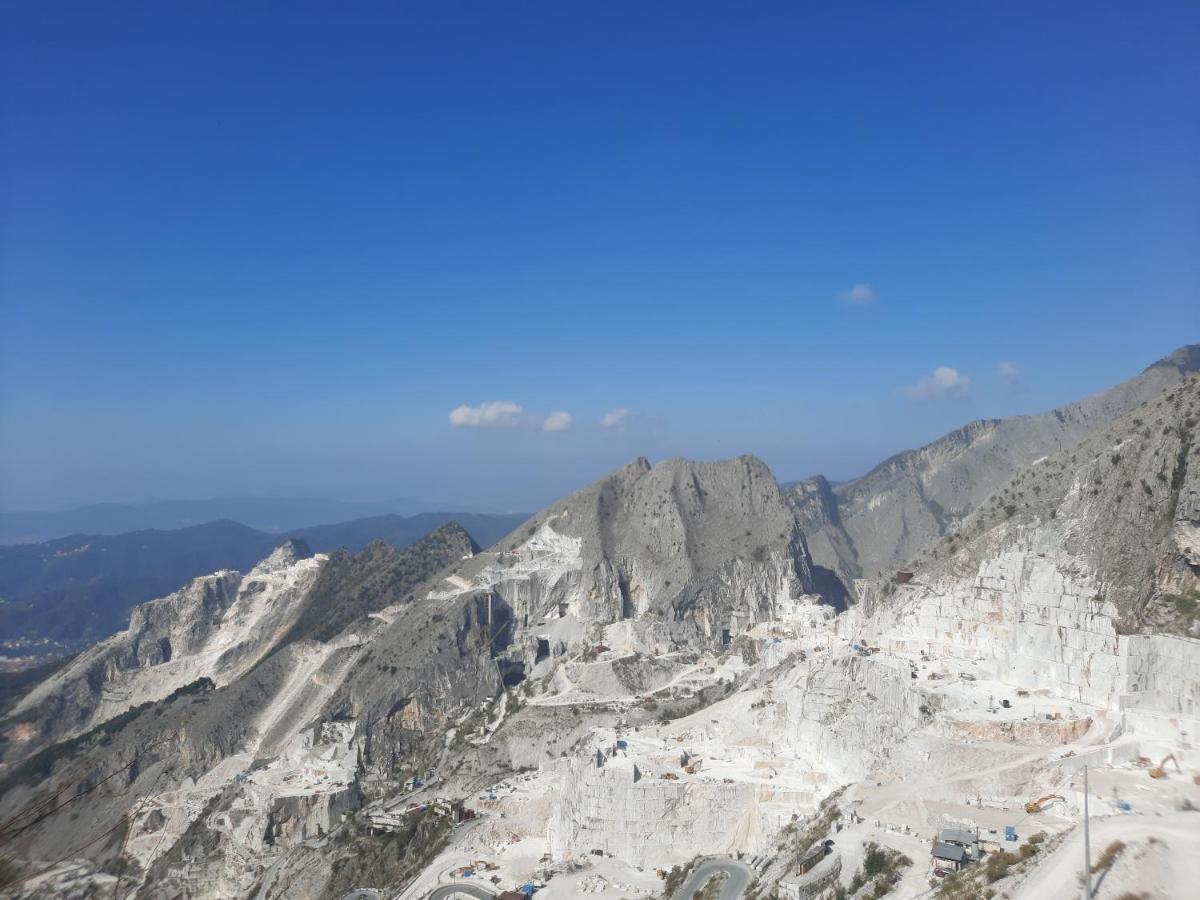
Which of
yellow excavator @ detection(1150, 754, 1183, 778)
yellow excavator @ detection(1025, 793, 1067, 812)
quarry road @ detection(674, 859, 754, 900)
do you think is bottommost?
quarry road @ detection(674, 859, 754, 900)

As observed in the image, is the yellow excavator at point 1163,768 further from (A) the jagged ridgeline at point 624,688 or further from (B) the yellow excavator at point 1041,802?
(B) the yellow excavator at point 1041,802

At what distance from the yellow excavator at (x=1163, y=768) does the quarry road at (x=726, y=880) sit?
20.8 meters

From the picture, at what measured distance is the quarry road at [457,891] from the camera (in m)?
57.1

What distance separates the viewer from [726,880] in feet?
159

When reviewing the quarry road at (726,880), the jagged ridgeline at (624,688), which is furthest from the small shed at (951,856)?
the quarry road at (726,880)

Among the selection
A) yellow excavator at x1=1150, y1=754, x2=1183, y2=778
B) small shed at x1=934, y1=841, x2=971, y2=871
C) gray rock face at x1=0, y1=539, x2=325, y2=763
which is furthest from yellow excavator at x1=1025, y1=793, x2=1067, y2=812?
gray rock face at x1=0, y1=539, x2=325, y2=763

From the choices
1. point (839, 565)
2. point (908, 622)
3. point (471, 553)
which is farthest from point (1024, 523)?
point (839, 565)

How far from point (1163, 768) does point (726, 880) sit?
22.8 metres

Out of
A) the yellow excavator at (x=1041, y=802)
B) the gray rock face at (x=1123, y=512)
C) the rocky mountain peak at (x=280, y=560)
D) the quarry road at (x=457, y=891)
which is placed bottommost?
the quarry road at (x=457, y=891)

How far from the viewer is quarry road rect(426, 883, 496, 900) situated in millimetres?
57053

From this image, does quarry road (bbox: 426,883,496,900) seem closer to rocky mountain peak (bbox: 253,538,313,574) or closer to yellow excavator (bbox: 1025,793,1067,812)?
yellow excavator (bbox: 1025,793,1067,812)

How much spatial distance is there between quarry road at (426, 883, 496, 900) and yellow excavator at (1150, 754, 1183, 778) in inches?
1538

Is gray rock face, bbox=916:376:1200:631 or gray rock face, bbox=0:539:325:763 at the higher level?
gray rock face, bbox=916:376:1200:631

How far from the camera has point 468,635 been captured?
4193 inches
